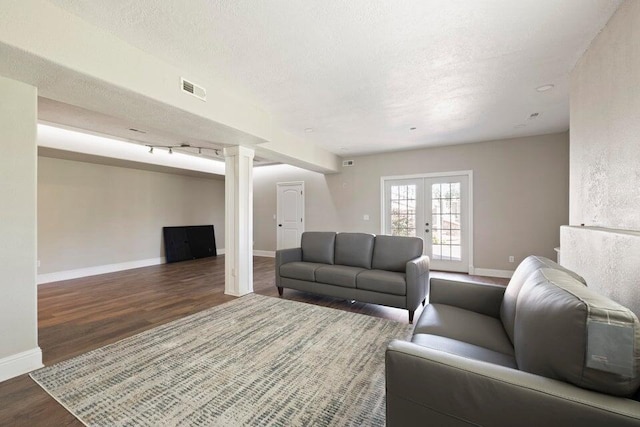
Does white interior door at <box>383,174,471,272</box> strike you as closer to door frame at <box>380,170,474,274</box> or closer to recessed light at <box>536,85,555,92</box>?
door frame at <box>380,170,474,274</box>

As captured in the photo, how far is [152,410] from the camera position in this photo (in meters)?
1.67

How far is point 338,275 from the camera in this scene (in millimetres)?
3598

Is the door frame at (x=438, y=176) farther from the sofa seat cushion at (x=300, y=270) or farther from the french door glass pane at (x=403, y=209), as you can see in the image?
the sofa seat cushion at (x=300, y=270)

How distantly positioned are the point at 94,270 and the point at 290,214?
449cm

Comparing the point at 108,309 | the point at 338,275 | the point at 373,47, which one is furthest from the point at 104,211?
the point at 373,47

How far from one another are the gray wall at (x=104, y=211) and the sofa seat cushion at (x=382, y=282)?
558 cm

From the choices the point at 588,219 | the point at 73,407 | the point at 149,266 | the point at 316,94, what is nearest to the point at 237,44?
the point at 316,94

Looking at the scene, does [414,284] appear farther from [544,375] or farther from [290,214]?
[290,214]

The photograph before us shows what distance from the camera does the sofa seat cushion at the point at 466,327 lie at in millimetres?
1621

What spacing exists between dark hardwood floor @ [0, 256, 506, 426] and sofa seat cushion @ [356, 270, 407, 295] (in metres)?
0.32

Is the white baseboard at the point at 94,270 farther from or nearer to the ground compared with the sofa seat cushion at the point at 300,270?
nearer to the ground

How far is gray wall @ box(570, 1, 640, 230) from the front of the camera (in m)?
1.69

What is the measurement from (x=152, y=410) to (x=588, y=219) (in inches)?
143

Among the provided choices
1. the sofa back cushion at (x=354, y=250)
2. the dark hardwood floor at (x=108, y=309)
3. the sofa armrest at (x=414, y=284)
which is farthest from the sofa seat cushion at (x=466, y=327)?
the sofa back cushion at (x=354, y=250)
